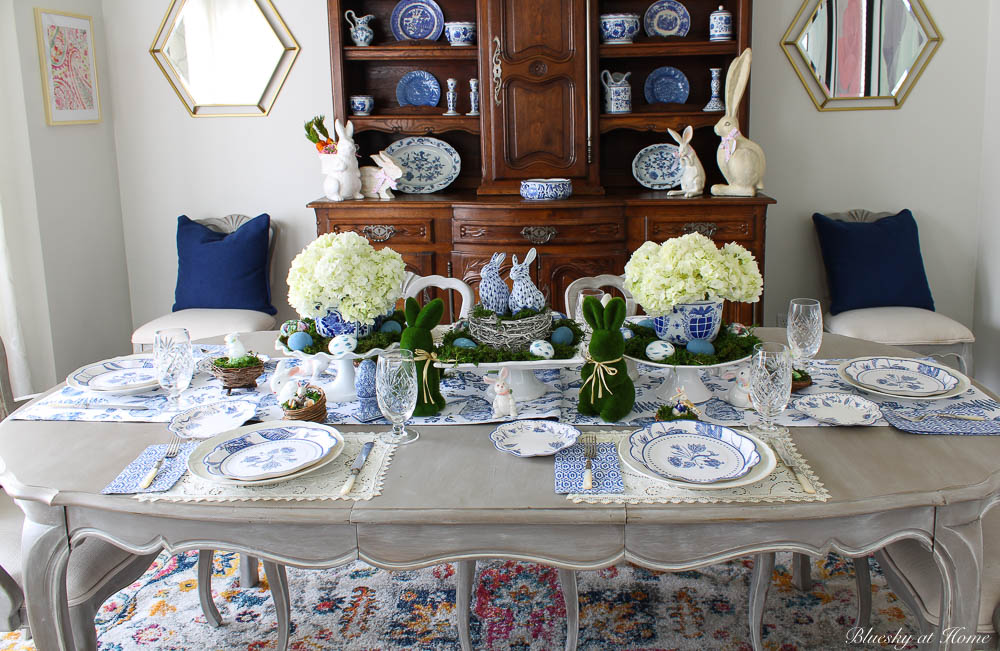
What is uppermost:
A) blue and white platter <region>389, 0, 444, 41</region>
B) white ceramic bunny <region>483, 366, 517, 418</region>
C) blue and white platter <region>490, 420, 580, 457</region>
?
blue and white platter <region>389, 0, 444, 41</region>

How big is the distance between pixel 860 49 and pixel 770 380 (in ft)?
9.20

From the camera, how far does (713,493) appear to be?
4.85 feet

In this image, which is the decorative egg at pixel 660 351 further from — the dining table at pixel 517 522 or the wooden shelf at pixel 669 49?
the wooden shelf at pixel 669 49

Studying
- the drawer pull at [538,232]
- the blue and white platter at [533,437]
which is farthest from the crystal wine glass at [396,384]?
the drawer pull at [538,232]

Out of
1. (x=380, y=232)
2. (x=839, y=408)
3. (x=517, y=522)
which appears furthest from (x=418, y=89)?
(x=517, y=522)

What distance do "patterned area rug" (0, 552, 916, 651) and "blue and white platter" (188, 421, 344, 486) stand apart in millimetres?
777

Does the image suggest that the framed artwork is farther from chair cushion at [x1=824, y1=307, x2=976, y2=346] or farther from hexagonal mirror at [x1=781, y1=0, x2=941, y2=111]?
chair cushion at [x1=824, y1=307, x2=976, y2=346]

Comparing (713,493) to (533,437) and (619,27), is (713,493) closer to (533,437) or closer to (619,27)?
(533,437)

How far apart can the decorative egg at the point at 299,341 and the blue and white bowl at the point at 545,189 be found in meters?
1.85

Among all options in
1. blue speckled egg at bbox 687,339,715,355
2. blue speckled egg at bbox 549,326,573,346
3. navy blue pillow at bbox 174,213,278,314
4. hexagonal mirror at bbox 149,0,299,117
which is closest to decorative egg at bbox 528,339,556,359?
blue speckled egg at bbox 549,326,573,346

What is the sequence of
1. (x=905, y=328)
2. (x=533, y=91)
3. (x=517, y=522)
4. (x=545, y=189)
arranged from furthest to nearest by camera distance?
(x=533, y=91) < (x=545, y=189) < (x=905, y=328) < (x=517, y=522)

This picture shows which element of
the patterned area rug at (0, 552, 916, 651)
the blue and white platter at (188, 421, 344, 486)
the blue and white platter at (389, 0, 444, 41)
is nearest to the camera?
the blue and white platter at (188, 421, 344, 486)

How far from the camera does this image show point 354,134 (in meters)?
4.10

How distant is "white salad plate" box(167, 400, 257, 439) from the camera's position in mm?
1783
